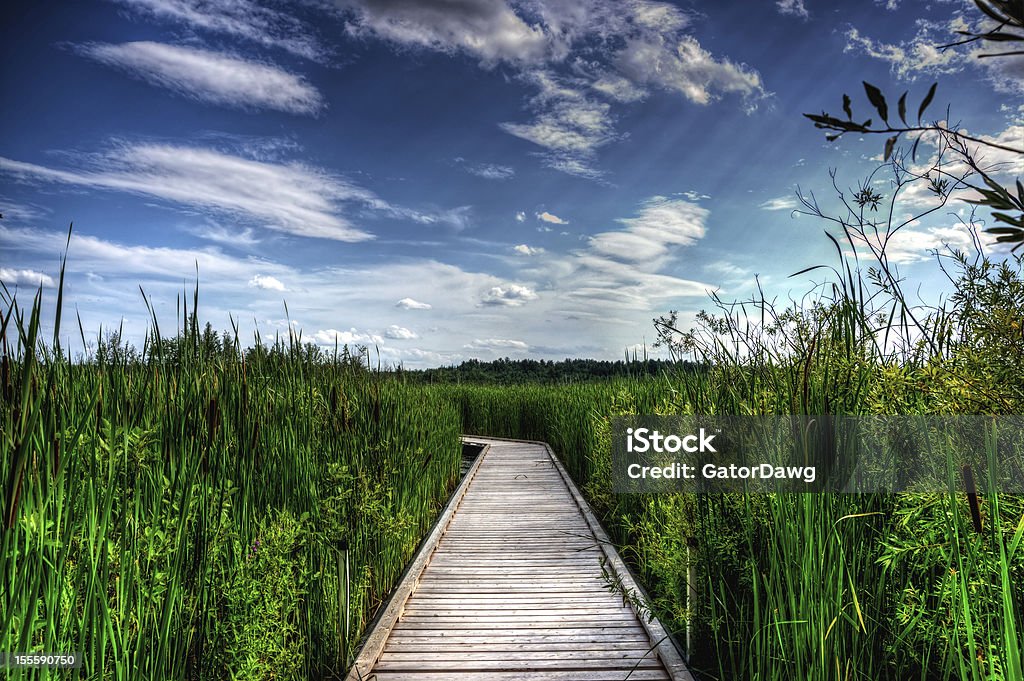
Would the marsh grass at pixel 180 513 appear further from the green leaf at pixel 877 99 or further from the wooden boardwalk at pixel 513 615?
the green leaf at pixel 877 99

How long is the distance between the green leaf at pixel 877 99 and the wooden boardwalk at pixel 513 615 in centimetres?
230

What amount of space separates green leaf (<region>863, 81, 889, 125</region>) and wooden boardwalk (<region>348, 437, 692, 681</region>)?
90.4 inches

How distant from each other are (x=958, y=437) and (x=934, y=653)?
2.49 feet

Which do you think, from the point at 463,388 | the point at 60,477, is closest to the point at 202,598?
the point at 60,477

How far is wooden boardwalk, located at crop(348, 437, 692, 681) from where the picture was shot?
123 inches

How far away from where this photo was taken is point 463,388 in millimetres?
17922

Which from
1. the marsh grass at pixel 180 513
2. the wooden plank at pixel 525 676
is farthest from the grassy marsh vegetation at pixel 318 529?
the wooden plank at pixel 525 676

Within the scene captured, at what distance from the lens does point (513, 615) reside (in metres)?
3.86

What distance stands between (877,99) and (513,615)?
12.0 feet

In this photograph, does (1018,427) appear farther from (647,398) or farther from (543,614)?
(647,398)

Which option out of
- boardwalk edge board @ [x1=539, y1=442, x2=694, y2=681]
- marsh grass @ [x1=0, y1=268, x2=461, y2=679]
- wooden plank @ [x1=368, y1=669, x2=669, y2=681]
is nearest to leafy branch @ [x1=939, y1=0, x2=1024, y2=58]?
marsh grass @ [x1=0, y1=268, x2=461, y2=679]

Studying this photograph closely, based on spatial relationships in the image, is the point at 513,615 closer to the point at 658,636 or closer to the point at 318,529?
the point at 658,636

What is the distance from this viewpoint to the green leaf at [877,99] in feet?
3.57

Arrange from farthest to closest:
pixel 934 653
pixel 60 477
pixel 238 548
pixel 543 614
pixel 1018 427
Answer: pixel 543 614 < pixel 238 548 < pixel 934 653 < pixel 1018 427 < pixel 60 477
